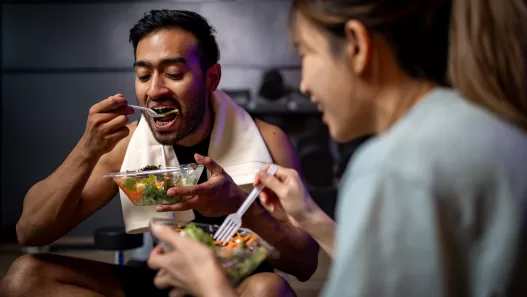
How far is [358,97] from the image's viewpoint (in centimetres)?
73

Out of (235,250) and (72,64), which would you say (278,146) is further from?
(72,64)

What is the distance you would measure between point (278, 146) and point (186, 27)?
361 mm

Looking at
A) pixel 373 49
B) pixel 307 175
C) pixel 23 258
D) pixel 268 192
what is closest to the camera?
pixel 373 49

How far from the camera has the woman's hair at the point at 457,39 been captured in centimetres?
69

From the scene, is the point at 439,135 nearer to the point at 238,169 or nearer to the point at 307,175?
the point at 238,169

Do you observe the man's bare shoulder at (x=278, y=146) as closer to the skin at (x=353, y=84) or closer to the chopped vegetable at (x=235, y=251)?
the chopped vegetable at (x=235, y=251)

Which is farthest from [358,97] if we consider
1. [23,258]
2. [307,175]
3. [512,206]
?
[307,175]

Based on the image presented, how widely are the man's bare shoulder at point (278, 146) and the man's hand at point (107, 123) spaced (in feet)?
1.15

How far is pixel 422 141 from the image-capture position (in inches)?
23.7

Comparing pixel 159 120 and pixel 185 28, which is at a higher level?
pixel 185 28

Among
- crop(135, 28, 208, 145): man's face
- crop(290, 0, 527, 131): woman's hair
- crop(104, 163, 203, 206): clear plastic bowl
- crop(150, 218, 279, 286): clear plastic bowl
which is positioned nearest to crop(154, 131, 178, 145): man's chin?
crop(135, 28, 208, 145): man's face

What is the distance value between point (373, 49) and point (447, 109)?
0.40 feet

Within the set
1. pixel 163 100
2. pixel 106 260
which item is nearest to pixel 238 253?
pixel 163 100

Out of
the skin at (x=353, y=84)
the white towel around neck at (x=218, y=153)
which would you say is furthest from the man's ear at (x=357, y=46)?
the white towel around neck at (x=218, y=153)
